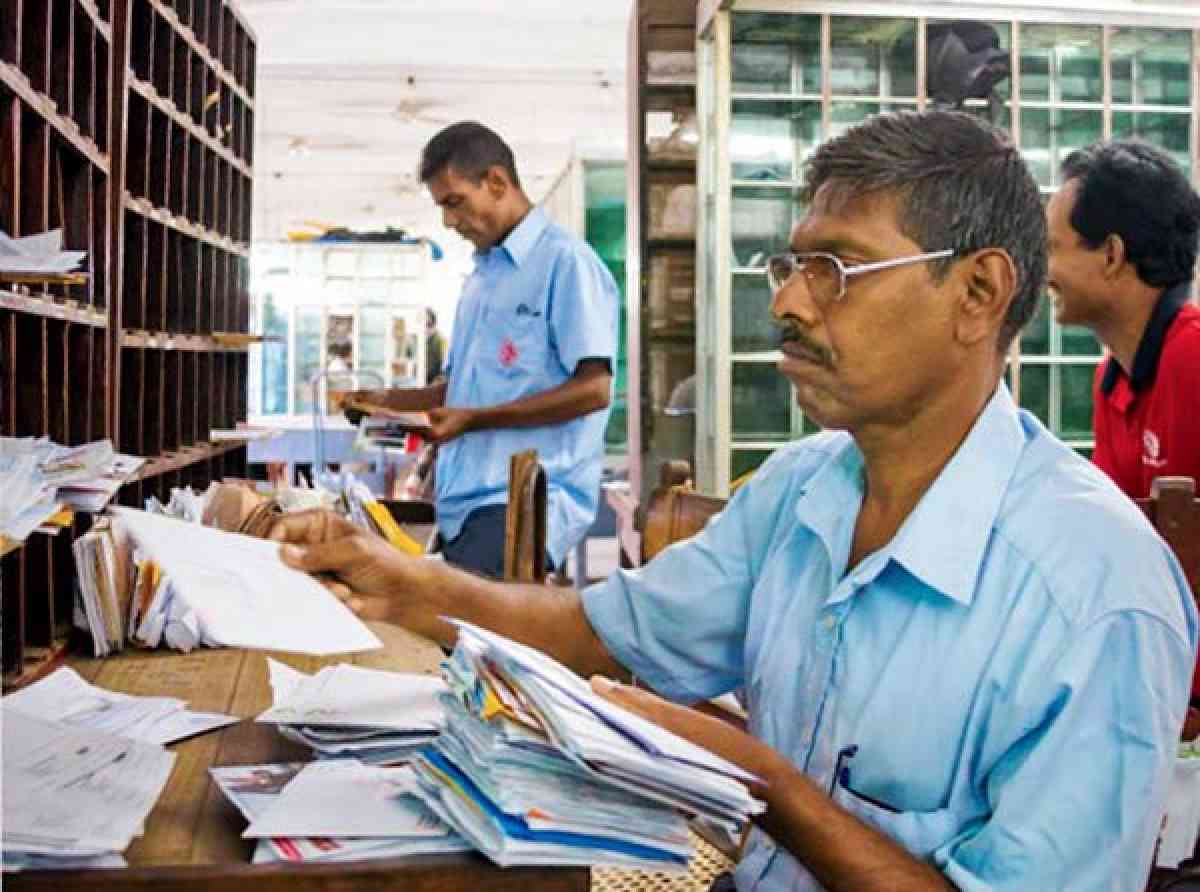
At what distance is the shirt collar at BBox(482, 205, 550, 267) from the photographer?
3551 millimetres

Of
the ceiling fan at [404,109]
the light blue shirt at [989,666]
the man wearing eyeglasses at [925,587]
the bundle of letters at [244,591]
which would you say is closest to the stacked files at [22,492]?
the bundle of letters at [244,591]

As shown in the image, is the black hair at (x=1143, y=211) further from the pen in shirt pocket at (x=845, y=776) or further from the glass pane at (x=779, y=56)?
the glass pane at (x=779, y=56)

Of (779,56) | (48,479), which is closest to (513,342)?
(48,479)

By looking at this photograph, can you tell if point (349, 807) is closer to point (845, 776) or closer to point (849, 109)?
point (845, 776)

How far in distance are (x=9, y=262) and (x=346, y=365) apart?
14.5 m

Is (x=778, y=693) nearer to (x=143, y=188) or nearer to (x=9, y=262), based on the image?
(x=9, y=262)

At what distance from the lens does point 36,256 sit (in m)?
1.57

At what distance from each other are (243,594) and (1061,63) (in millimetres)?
5606

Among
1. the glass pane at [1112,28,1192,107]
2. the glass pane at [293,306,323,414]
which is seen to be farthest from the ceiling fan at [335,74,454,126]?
the glass pane at [1112,28,1192,107]

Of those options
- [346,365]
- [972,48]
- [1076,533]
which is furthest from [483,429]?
[346,365]

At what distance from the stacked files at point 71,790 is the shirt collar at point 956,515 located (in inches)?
29.1

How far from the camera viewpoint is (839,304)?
4.58 feet

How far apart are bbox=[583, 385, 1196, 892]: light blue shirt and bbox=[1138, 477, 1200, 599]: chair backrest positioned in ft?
1.88

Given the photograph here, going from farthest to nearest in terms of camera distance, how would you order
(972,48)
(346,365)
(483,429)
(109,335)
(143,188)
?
1. (346,365)
2. (972,48)
3. (483,429)
4. (143,188)
5. (109,335)
